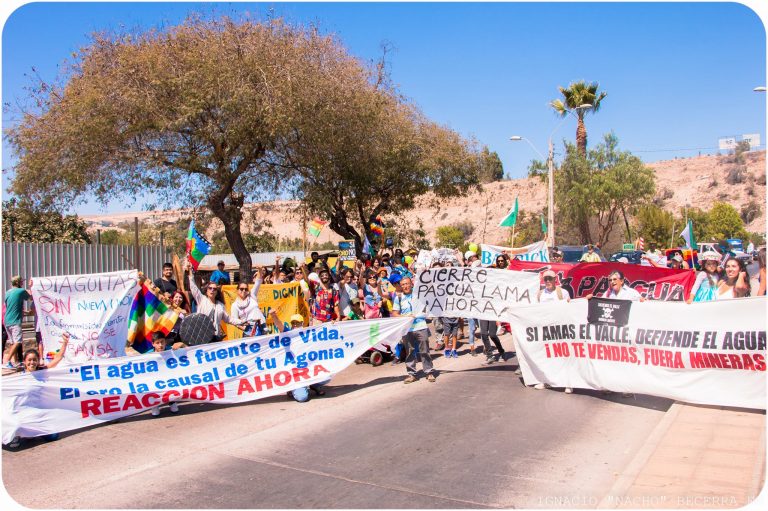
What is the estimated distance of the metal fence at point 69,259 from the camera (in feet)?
53.2

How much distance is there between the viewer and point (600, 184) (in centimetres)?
4322

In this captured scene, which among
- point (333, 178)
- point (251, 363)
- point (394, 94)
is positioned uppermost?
point (394, 94)

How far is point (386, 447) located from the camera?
7.41 m

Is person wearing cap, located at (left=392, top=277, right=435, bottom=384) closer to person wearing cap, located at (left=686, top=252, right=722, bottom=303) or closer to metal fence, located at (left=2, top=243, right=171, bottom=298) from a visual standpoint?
person wearing cap, located at (left=686, top=252, right=722, bottom=303)

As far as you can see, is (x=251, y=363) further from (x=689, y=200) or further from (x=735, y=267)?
(x=689, y=200)

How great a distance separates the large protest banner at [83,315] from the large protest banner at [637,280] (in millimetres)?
7083

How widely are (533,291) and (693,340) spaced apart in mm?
3247

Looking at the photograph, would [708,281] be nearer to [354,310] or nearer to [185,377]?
[354,310]

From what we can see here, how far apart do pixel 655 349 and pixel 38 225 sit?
2154 centimetres

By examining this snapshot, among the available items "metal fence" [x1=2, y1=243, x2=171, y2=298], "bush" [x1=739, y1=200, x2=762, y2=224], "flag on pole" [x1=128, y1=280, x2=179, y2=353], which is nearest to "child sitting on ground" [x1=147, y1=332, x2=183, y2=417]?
"flag on pole" [x1=128, y1=280, x2=179, y2=353]

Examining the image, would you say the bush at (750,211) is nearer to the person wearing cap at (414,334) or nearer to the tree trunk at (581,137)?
the tree trunk at (581,137)

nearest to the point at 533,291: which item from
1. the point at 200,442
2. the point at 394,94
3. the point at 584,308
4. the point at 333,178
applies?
the point at 584,308

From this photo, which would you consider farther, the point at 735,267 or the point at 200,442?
the point at 735,267

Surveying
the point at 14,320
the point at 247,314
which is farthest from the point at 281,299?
the point at 14,320
